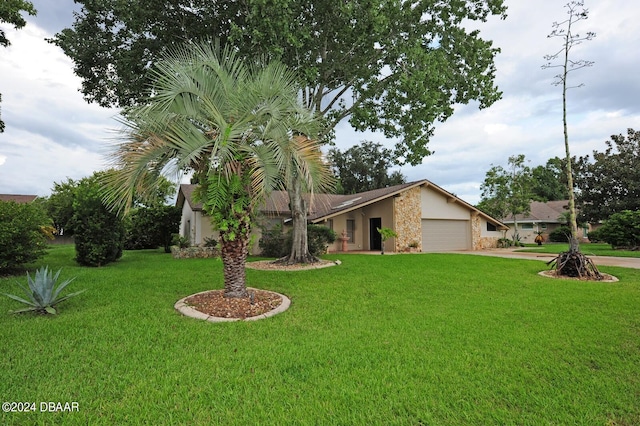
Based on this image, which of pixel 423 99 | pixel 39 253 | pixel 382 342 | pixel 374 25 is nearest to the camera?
pixel 382 342

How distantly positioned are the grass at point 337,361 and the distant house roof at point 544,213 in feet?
97.7

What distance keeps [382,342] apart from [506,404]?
177cm

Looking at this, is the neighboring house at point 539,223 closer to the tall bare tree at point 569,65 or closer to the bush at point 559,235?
the bush at point 559,235

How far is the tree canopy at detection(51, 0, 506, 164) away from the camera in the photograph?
10570 millimetres

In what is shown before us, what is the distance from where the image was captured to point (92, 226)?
10.8 meters

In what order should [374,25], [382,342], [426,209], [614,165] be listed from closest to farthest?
[382,342], [374,25], [426,209], [614,165]

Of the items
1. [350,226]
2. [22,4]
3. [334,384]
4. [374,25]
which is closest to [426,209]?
[350,226]

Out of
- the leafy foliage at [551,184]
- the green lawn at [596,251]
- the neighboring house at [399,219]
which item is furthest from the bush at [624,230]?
the leafy foliage at [551,184]

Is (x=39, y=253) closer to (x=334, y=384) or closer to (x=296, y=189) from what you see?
(x=296, y=189)

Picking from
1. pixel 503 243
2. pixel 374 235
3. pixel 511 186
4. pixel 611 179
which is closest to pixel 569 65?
pixel 374 235

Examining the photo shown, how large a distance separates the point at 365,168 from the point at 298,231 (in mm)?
26472

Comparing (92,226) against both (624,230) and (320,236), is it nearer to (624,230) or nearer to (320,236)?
(320,236)

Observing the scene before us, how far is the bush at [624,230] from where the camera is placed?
62.3 ft

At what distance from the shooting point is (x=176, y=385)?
130 inches
